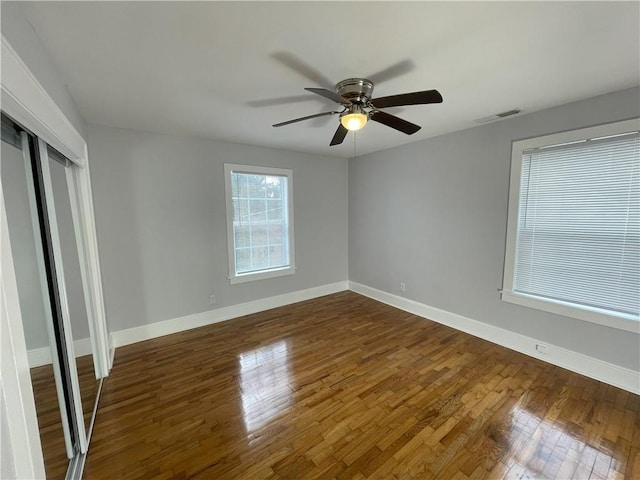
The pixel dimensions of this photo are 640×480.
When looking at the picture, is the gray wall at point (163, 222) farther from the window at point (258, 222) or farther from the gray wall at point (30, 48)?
the gray wall at point (30, 48)

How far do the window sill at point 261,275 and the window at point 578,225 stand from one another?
283 centimetres

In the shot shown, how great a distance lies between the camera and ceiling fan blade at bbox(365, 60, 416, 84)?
5.48 ft

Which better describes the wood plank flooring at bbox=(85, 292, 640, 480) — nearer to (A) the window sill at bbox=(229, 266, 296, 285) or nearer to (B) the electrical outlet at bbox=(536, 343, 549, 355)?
(B) the electrical outlet at bbox=(536, 343, 549, 355)

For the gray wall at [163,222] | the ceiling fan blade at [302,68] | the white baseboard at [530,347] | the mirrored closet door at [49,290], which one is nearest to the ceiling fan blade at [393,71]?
the ceiling fan blade at [302,68]

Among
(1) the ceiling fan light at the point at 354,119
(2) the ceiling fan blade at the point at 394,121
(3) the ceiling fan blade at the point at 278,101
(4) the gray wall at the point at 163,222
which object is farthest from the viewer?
(4) the gray wall at the point at 163,222

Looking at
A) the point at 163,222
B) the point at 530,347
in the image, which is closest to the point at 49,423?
the point at 163,222

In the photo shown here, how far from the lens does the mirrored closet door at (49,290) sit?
1146 millimetres

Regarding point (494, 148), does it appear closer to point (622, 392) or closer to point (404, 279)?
point (404, 279)

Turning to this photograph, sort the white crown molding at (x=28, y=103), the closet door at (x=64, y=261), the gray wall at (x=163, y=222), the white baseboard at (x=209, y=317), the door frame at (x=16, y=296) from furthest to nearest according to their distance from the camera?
the white baseboard at (x=209, y=317)
the gray wall at (x=163, y=222)
the closet door at (x=64, y=261)
the white crown molding at (x=28, y=103)
the door frame at (x=16, y=296)

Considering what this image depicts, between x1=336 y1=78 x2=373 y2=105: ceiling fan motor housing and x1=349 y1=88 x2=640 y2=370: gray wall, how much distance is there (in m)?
1.82

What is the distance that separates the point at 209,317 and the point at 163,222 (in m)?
1.36

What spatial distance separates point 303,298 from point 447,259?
→ 2.28m

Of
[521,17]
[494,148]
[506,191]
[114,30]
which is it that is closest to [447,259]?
[506,191]

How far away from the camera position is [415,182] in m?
3.64
